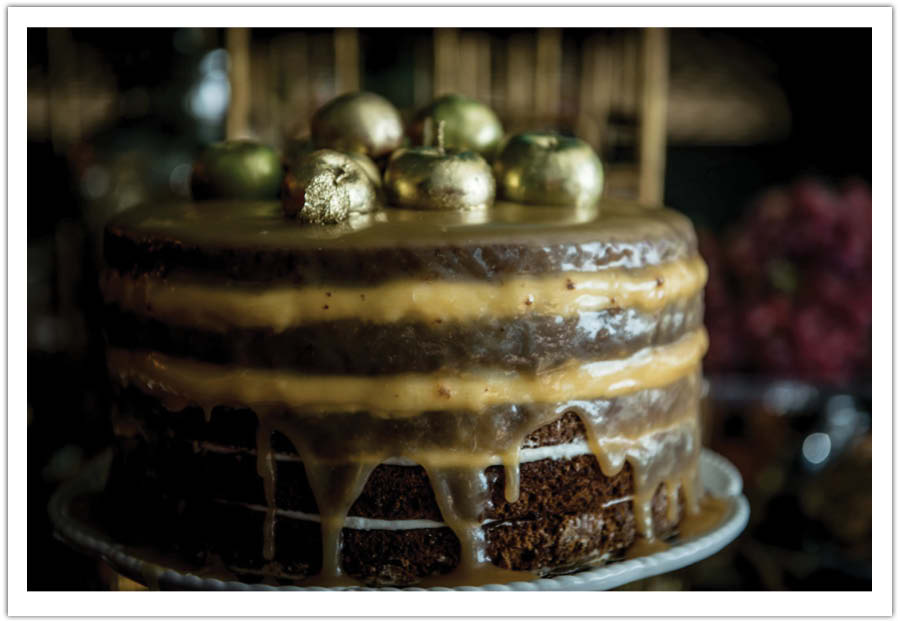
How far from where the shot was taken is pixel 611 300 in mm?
1295

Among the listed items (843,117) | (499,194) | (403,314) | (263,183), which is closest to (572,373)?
(403,314)

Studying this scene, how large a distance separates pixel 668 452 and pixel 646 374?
15 cm

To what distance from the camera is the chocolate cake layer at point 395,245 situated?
1.19 m

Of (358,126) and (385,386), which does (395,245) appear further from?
(358,126)

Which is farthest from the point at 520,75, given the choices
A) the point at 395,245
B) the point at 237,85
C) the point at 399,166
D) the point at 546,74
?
the point at 395,245

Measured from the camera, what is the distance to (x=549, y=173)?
145cm

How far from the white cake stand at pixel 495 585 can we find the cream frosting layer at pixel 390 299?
13.1 inches

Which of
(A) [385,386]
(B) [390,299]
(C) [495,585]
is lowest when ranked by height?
(C) [495,585]

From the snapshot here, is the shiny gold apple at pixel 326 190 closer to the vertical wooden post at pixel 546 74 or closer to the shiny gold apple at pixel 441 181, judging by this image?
the shiny gold apple at pixel 441 181

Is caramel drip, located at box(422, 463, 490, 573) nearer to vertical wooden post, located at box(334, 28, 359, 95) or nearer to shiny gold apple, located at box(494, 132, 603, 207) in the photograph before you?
shiny gold apple, located at box(494, 132, 603, 207)

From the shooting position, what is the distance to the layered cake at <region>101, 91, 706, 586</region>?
120 cm

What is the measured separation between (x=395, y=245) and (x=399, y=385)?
0.18 m

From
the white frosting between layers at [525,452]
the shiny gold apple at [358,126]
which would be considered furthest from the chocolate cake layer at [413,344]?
the shiny gold apple at [358,126]
